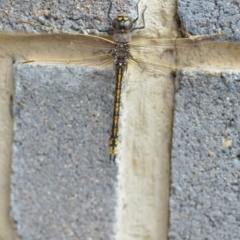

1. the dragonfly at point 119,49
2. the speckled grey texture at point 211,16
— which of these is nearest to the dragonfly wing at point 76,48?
the dragonfly at point 119,49

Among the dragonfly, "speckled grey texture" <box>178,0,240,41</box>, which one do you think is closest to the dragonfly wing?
the dragonfly

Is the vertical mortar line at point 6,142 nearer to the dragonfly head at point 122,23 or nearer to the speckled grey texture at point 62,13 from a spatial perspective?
the speckled grey texture at point 62,13

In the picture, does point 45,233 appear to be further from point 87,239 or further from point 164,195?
point 164,195

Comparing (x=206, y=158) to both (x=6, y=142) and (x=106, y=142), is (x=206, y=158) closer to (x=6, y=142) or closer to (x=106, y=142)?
(x=106, y=142)

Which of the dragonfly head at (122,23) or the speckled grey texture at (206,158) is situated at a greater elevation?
the dragonfly head at (122,23)

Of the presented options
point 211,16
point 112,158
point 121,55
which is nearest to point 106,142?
point 112,158

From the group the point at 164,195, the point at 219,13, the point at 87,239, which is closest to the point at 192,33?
the point at 219,13
